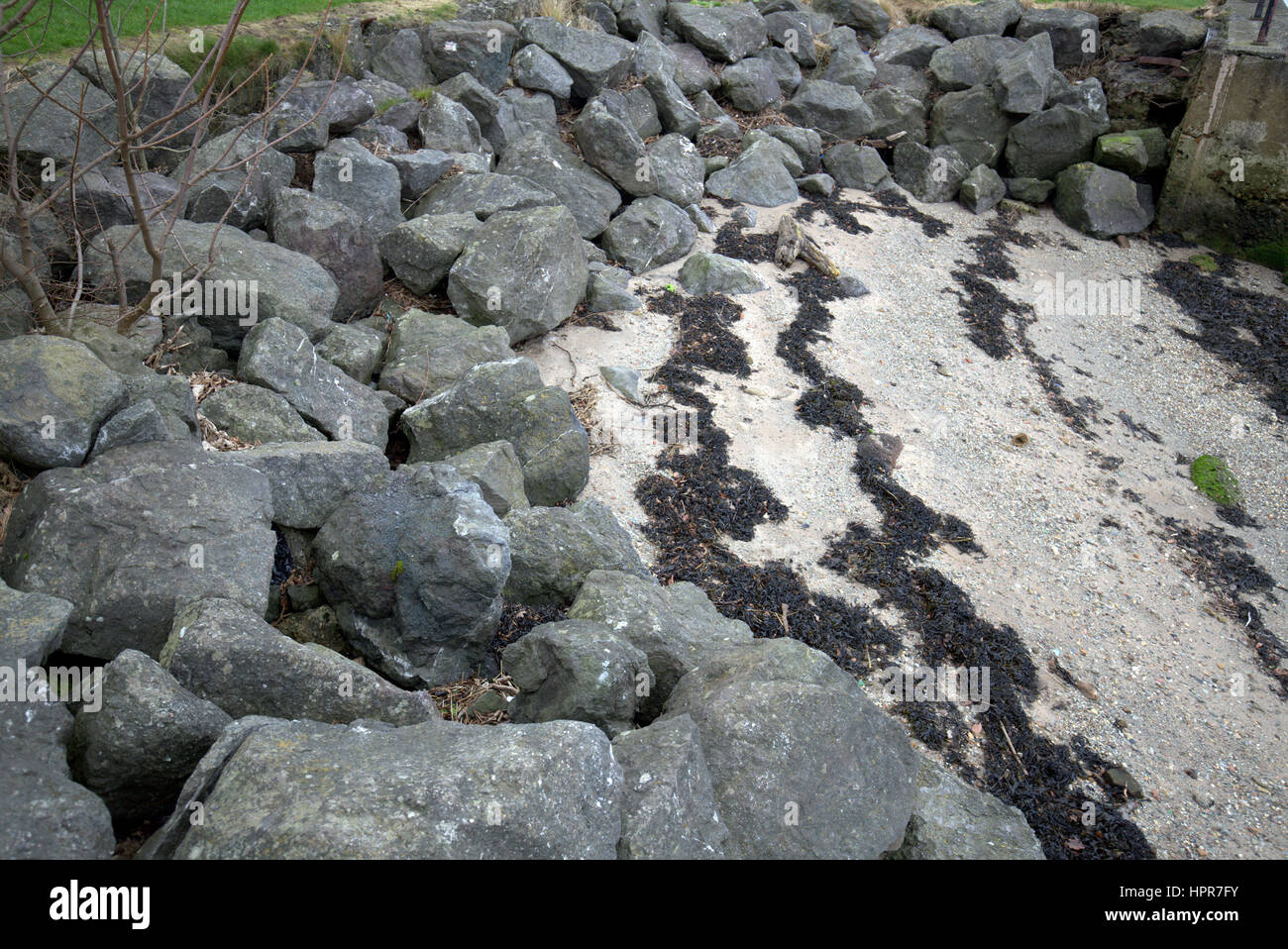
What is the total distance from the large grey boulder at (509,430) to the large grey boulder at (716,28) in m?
10.7

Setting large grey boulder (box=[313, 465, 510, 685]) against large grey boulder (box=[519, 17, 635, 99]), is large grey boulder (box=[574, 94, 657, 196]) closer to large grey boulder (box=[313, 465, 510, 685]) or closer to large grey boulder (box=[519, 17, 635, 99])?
large grey boulder (box=[519, 17, 635, 99])

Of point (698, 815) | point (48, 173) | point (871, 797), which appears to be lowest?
point (871, 797)

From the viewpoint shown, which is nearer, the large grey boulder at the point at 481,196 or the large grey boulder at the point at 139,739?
the large grey boulder at the point at 139,739

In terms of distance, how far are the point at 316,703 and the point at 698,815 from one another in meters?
1.82

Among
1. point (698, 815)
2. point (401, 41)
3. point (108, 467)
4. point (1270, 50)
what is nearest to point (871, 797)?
point (698, 815)

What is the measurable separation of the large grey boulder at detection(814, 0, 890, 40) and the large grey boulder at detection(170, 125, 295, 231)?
1298 centimetres

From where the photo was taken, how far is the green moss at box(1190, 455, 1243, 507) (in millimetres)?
9516

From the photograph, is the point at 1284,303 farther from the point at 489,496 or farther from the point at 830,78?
the point at 489,496

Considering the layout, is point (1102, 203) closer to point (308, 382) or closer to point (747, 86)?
point (747, 86)

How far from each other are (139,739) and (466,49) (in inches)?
432

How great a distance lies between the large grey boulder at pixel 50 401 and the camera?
477cm

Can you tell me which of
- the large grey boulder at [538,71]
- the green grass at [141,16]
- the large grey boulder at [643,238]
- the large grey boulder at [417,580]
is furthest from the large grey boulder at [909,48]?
the large grey boulder at [417,580]

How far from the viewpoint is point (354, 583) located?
5070 millimetres

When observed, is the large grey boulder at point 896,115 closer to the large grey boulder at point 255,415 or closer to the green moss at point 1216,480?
the green moss at point 1216,480
